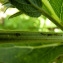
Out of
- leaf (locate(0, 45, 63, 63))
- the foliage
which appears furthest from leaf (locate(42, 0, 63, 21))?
leaf (locate(0, 45, 63, 63))

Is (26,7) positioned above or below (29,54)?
above

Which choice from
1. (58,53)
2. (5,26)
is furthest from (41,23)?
(58,53)

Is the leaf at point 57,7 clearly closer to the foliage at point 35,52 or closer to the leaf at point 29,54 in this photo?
the foliage at point 35,52

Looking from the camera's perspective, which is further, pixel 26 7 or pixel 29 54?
pixel 29 54

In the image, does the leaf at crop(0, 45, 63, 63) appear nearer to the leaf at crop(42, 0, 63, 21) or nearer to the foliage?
the foliage

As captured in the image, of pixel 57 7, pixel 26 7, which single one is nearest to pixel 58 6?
pixel 57 7

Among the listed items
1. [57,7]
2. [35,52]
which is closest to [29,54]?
[35,52]

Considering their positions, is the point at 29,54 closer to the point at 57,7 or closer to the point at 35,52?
the point at 35,52

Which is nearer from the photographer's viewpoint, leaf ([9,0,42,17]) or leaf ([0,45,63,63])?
leaf ([9,0,42,17])

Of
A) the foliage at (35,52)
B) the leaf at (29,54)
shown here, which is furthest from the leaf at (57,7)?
the leaf at (29,54)
